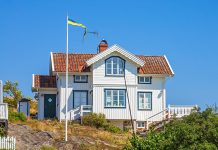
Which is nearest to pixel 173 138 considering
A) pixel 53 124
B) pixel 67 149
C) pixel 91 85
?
pixel 67 149

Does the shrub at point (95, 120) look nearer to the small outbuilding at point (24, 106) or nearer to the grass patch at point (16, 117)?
the grass patch at point (16, 117)

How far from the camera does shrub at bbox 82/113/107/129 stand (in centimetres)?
4903

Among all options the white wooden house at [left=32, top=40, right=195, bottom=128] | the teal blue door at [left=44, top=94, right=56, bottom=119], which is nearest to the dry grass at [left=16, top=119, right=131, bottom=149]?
the white wooden house at [left=32, top=40, right=195, bottom=128]

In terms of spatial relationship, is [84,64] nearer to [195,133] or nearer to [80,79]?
[80,79]

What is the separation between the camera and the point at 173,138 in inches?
1304

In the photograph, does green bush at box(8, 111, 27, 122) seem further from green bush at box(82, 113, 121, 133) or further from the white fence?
the white fence

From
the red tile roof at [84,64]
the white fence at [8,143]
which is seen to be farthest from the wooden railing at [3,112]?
the red tile roof at [84,64]

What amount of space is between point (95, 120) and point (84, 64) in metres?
5.71

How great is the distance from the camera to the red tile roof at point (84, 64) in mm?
52344

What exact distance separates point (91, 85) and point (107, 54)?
272 centimetres

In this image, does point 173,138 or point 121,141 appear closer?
point 173,138

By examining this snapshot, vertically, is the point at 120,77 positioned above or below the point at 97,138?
above

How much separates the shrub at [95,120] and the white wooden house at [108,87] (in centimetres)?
112

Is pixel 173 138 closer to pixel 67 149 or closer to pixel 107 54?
pixel 67 149
